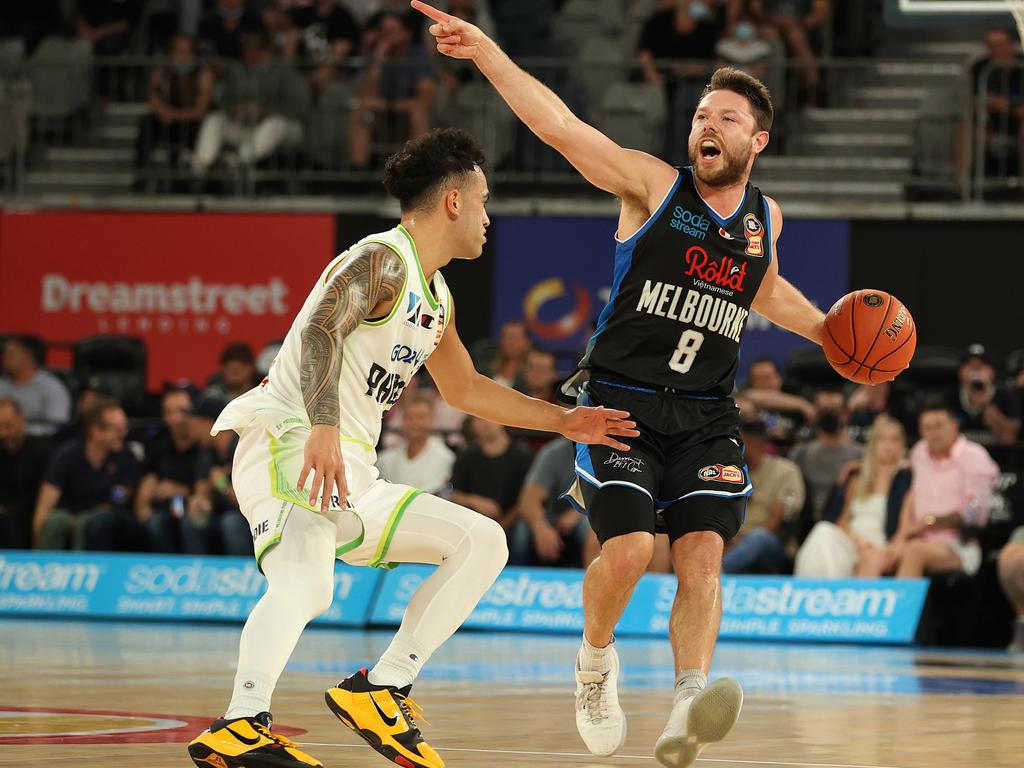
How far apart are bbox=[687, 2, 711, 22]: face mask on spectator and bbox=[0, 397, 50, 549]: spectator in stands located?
7.95 metres

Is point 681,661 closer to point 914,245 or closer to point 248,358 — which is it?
point 248,358

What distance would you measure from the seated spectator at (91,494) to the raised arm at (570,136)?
374 inches

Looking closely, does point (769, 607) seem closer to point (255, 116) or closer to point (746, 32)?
point (746, 32)

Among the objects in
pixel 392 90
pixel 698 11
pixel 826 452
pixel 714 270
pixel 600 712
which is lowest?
pixel 826 452

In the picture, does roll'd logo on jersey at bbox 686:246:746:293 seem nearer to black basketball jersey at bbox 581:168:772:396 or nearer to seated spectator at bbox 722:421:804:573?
black basketball jersey at bbox 581:168:772:396

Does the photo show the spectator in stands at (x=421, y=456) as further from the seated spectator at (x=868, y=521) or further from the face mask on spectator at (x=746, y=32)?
the face mask on spectator at (x=746, y=32)

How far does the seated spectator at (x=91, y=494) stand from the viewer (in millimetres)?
15336

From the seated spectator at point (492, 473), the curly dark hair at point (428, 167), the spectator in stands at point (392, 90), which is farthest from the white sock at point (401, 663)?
the spectator in stands at point (392, 90)

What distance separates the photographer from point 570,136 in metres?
6.37

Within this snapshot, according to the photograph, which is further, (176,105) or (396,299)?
(176,105)

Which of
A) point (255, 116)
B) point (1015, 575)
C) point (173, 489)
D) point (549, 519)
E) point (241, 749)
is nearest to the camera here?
point (241, 749)

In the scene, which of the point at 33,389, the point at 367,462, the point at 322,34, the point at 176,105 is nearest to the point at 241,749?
the point at 367,462

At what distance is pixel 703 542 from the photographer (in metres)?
6.41

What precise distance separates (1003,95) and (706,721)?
1288 cm
